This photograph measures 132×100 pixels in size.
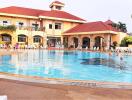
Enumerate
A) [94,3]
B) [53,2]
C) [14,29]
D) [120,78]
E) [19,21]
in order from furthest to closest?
1. [94,3]
2. [53,2]
3. [19,21]
4. [14,29]
5. [120,78]

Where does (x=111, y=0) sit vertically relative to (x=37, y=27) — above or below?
above

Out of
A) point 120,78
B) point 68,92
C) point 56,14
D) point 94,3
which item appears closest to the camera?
point 68,92

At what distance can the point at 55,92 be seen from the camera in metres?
4.92

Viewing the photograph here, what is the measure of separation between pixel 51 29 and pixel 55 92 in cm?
2712

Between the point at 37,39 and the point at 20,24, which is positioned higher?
the point at 20,24

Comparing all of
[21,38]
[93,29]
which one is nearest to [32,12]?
[21,38]

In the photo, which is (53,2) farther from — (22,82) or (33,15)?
(22,82)

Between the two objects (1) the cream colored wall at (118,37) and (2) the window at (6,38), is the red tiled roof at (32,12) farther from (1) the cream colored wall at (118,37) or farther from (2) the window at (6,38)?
(1) the cream colored wall at (118,37)

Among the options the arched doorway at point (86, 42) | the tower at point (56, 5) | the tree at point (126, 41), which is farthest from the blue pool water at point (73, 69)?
the tower at point (56, 5)

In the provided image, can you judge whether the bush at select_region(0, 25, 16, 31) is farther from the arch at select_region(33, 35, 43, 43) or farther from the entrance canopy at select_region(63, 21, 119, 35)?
the entrance canopy at select_region(63, 21, 119, 35)

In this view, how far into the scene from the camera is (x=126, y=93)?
4996 mm

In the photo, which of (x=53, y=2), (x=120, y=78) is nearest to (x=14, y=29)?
(x=53, y=2)

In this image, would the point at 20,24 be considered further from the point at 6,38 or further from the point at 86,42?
the point at 86,42

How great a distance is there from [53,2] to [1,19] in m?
9.77
